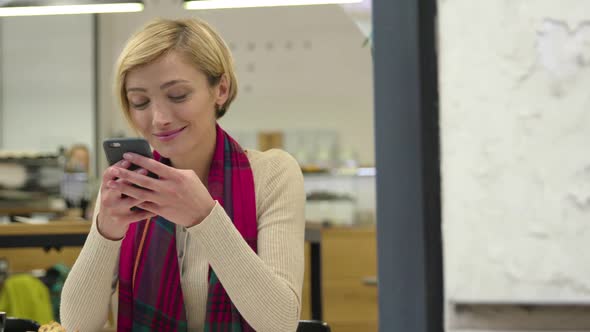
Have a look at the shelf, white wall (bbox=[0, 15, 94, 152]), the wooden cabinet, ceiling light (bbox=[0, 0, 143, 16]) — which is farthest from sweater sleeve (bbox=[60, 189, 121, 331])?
white wall (bbox=[0, 15, 94, 152])

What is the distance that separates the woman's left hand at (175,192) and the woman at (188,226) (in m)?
0.03

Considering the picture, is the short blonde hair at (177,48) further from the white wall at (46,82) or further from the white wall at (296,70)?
the white wall at (46,82)

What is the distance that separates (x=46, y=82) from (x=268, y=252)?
6.27 meters

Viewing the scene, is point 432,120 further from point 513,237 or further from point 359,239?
point 359,239

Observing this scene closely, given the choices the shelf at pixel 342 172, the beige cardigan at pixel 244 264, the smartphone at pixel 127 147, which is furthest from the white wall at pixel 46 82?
the smartphone at pixel 127 147

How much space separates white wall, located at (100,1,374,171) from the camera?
6.99 metres

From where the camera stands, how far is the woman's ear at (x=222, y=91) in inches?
59.7

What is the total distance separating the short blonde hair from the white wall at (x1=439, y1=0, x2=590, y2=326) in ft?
3.49

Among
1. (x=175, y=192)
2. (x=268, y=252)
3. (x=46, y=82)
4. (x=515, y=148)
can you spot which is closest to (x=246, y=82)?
(x=46, y=82)

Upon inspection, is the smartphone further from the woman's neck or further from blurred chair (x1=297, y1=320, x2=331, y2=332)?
blurred chair (x1=297, y1=320, x2=331, y2=332)

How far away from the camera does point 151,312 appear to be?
146 centimetres

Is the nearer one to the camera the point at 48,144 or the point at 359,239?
the point at 359,239

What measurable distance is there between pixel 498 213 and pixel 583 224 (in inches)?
1.7

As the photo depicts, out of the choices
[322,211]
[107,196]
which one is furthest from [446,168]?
[322,211]
